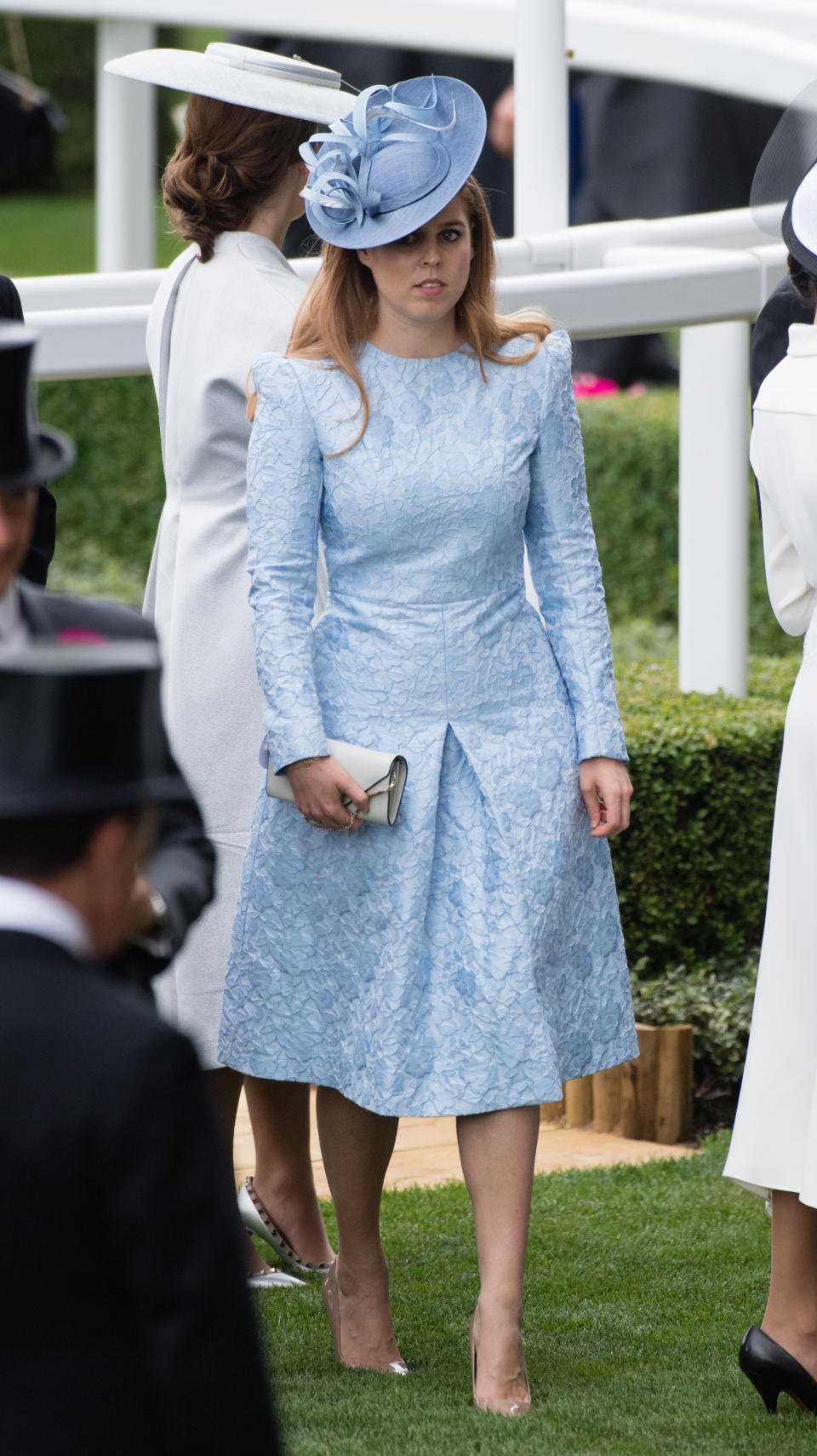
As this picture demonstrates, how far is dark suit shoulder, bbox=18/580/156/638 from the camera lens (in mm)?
2195

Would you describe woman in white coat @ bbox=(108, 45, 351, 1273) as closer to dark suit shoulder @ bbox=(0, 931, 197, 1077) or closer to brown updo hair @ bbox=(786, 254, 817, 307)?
brown updo hair @ bbox=(786, 254, 817, 307)

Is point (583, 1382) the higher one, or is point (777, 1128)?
point (777, 1128)

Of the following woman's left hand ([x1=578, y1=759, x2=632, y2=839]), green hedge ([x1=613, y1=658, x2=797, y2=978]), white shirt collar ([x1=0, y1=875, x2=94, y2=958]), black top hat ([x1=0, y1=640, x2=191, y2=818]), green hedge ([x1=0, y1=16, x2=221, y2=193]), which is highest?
green hedge ([x1=0, y1=16, x2=221, y2=193])

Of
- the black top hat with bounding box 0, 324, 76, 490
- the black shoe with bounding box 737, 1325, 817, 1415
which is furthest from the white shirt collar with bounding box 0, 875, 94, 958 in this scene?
the black shoe with bounding box 737, 1325, 817, 1415

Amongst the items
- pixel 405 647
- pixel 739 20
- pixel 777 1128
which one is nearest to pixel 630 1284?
pixel 777 1128

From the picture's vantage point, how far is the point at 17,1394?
5.18 ft

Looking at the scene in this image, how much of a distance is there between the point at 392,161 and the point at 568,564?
2.22 feet

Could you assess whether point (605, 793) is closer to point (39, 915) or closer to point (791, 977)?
point (791, 977)

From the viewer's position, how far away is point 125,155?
8.90 meters

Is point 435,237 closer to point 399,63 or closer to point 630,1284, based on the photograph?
point 630,1284

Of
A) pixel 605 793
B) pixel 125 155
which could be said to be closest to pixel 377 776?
pixel 605 793

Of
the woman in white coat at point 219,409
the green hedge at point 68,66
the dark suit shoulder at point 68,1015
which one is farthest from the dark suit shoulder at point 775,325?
the green hedge at point 68,66

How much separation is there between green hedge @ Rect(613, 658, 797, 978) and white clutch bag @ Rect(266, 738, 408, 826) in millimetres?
2147

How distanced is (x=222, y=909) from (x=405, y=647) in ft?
2.34
